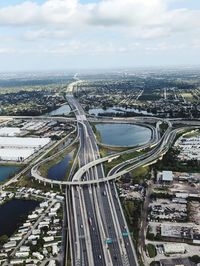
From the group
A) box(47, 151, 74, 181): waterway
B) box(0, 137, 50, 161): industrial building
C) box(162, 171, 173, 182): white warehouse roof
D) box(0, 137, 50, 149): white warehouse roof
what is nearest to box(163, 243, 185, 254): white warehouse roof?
box(162, 171, 173, 182): white warehouse roof

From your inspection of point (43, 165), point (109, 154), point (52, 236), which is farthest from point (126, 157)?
point (52, 236)

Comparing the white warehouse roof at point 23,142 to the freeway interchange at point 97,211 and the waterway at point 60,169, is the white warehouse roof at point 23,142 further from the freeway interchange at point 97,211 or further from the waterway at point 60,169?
the freeway interchange at point 97,211

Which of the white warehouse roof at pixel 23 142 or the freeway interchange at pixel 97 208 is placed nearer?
the freeway interchange at pixel 97 208

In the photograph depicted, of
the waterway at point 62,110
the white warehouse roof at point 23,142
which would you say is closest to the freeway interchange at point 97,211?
the white warehouse roof at point 23,142

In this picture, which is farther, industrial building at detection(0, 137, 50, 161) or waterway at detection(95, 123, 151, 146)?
waterway at detection(95, 123, 151, 146)

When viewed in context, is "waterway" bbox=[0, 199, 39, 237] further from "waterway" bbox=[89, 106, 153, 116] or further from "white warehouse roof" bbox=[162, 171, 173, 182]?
"waterway" bbox=[89, 106, 153, 116]

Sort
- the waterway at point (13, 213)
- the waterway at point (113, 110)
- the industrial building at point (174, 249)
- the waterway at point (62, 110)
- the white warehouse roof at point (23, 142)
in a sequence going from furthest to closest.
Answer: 1. the waterway at point (62, 110)
2. the waterway at point (113, 110)
3. the white warehouse roof at point (23, 142)
4. the waterway at point (13, 213)
5. the industrial building at point (174, 249)
